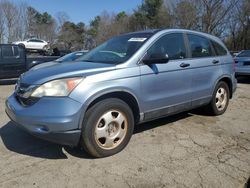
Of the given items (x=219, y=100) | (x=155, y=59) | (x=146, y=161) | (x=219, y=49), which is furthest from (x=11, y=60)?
(x=146, y=161)

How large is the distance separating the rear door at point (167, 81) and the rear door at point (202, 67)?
0.63ft

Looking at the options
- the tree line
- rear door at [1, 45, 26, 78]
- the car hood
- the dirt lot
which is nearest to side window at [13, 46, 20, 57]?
rear door at [1, 45, 26, 78]

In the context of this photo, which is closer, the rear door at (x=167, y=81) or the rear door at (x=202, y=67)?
the rear door at (x=167, y=81)

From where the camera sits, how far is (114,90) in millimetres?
3963

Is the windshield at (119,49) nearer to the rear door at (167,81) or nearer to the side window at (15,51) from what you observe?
the rear door at (167,81)

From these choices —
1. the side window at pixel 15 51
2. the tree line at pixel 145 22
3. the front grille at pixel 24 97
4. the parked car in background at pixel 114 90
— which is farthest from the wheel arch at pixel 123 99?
the tree line at pixel 145 22

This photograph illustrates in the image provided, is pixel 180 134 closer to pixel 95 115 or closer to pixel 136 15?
pixel 95 115

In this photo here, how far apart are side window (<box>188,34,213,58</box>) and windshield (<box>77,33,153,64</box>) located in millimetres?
1011

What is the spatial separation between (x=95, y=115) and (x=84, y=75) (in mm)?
517

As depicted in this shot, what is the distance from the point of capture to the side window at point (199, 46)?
17.6 ft

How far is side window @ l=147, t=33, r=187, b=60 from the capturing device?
15.1 feet

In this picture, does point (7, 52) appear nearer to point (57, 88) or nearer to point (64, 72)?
point (64, 72)

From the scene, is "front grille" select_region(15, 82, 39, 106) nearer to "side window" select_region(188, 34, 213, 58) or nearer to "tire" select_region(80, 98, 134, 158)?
"tire" select_region(80, 98, 134, 158)

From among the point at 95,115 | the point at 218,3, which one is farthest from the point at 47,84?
the point at 218,3
